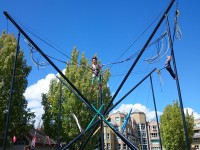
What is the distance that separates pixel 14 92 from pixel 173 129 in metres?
25.1

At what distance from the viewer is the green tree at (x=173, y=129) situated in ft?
127

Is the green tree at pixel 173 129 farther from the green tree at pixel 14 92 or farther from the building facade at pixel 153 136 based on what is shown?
the building facade at pixel 153 136

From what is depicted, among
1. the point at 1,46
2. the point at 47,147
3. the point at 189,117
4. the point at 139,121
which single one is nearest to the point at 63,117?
the point at 1,46

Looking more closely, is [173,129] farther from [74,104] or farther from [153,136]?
[153,136]

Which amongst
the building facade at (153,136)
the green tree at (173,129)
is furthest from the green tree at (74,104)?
the building facade at (153,136)

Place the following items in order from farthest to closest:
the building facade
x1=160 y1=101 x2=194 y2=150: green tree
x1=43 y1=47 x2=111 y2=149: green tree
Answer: the building facade < x1=160 y1=101 x2=194 y2=150: green tree < x1=43 y1=47 x2=111 y2=149: green tree

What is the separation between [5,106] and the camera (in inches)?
882

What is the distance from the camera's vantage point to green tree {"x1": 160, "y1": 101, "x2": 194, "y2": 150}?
38.6m

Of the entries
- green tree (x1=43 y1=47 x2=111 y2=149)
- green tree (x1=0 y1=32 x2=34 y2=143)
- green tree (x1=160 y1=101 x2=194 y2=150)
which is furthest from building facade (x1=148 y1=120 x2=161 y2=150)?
green tree (x1=0 y1=32 x2=34 y2=143)

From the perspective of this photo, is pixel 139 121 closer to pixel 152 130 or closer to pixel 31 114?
pixel 152 130

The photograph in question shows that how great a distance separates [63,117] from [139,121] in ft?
224

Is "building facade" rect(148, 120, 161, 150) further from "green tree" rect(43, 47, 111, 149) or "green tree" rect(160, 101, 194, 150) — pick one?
"green tree" rect(43, 47, 111, 149)

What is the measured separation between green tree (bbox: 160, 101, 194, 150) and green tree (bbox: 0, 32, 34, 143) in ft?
73.8

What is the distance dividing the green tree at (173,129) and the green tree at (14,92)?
2248 cm
